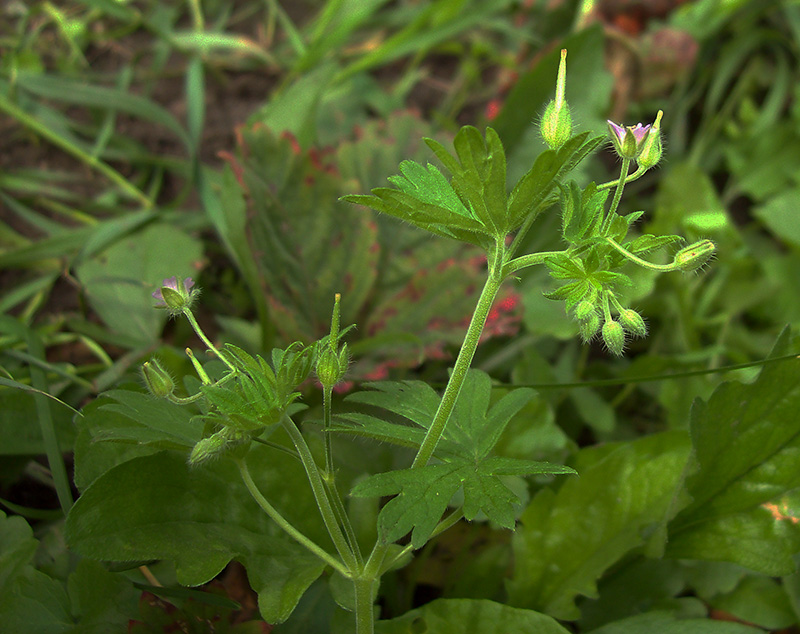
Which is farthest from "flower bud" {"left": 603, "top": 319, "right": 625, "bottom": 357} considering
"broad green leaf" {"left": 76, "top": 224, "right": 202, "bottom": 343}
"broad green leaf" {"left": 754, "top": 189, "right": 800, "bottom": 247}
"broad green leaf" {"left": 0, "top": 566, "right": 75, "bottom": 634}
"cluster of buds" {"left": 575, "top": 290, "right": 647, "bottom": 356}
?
"broad green leaf" {"left": 754, "top": 189, "right": 800, "bottom": 247}

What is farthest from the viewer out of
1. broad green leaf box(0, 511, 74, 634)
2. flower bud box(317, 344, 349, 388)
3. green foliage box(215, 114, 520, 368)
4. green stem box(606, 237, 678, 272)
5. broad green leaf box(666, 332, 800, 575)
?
green foliage box(215, 114, 520, 368)

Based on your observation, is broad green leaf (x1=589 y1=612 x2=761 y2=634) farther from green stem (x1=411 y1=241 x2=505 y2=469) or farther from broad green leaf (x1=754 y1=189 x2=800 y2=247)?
broad green leaf (x1=754 y1=189 x2=800 y2=247)

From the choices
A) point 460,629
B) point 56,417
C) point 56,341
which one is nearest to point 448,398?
point 460,629

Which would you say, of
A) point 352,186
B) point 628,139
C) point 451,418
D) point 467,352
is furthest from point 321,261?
point 628,139

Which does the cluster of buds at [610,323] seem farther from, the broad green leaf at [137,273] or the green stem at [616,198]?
the broad green leaf at [137,273]

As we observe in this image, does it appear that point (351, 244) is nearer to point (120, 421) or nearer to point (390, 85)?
point (120, 421)
